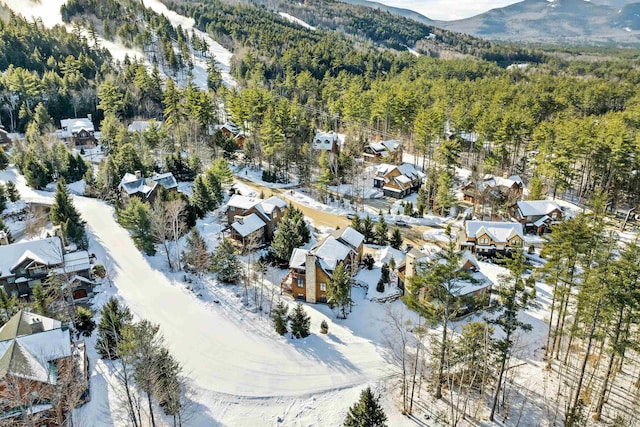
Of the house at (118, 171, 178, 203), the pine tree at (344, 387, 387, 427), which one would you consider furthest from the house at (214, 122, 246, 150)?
the pine tree at (344, 387, 387, 427)

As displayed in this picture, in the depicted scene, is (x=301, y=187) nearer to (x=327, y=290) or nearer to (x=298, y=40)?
(x=327, y=290)

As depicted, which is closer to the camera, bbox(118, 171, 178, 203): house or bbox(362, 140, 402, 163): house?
bbox(118, 171, 178, 203): house

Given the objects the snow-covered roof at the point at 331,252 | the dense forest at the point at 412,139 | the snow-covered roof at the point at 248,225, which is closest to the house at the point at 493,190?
the dense forest at the point at 412,139

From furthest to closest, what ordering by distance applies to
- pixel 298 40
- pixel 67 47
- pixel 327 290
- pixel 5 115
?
pixel 298 40
pixel 67 47
pixel 5 115
pixel 327 290

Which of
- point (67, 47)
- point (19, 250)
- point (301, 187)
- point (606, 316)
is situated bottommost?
point (301, 187)

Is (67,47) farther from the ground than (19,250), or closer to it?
farther from the ground

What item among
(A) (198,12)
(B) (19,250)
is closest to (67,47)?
(A) (198,12)

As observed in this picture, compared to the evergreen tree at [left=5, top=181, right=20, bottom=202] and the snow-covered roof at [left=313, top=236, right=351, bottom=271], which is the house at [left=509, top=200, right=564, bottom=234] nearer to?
the snow-covered roof at [left=313, top=236, right=351, bottom=271]

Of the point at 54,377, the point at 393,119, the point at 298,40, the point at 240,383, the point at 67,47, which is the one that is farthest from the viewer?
the point at 298,40
